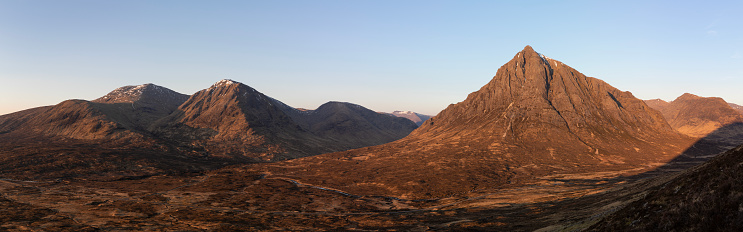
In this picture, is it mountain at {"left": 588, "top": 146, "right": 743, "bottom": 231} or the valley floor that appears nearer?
mountain at {"left": 588, "top": 146, "right": 743, "bottom": 231}

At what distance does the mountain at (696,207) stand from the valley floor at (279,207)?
15.1 m

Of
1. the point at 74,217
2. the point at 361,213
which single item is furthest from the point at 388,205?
the point at 74,217

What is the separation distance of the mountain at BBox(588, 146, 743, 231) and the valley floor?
49.5ft

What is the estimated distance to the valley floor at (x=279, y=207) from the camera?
87.6m

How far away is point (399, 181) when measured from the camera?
193m

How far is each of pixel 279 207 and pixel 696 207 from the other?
12898cm

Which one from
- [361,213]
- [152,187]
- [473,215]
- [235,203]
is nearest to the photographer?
[473,215]

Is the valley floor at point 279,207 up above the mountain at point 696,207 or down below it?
below

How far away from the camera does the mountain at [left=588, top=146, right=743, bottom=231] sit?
27436 mm

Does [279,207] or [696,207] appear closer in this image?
[696,207]

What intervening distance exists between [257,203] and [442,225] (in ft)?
289

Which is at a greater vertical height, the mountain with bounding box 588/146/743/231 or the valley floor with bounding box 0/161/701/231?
the mountain with bounding box 588/146/743/231

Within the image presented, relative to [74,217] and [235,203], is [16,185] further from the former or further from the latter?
[235,203]

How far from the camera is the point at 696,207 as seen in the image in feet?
100
